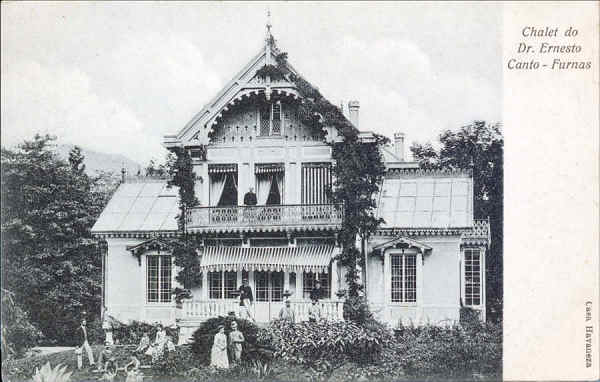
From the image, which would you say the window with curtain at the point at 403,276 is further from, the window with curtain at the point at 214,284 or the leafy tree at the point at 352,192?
the window with curtain at the point at 214,284

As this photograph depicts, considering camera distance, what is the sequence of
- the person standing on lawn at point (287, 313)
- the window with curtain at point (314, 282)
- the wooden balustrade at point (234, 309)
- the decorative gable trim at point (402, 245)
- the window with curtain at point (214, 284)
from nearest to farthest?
the person standing on lawn at point (287, 313) < the wooden balustrade at point (234, 309) < the window with curtain at point (314, 282) < the decorative gable trim at point (402, 245) < the window with curtain at point (214, 284)

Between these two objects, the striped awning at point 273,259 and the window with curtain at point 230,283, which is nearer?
the striped awning at point 273,259

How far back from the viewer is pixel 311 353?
19.1 meters

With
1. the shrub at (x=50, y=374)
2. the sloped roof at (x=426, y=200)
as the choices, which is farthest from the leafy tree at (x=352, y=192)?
the shrub at (x=50, y=374)

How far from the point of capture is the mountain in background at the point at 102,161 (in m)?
21.2

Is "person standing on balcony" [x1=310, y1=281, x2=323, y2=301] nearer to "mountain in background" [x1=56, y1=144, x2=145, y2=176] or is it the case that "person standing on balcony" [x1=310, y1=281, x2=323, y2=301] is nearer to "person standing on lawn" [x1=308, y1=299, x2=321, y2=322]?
"person standing on lawn" [x1=308, y1=299, x2=321, y2=322]

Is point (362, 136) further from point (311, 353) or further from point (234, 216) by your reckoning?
point (311, 353)

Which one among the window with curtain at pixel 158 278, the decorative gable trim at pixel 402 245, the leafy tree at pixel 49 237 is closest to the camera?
the leafy tree at pixel 49 237

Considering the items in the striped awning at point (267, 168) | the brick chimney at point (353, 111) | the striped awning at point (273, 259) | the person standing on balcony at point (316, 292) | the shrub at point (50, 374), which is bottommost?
the shrub at point (50, 374)

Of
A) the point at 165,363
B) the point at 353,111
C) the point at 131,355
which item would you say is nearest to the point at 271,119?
the point at 353,111

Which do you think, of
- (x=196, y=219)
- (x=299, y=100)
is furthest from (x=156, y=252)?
(x=299, y=100)

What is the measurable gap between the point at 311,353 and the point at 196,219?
197 inches

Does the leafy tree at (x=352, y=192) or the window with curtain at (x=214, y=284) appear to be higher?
the leafy tree at (x=352, y=192)

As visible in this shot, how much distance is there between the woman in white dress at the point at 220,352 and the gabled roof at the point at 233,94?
5.13 metres
